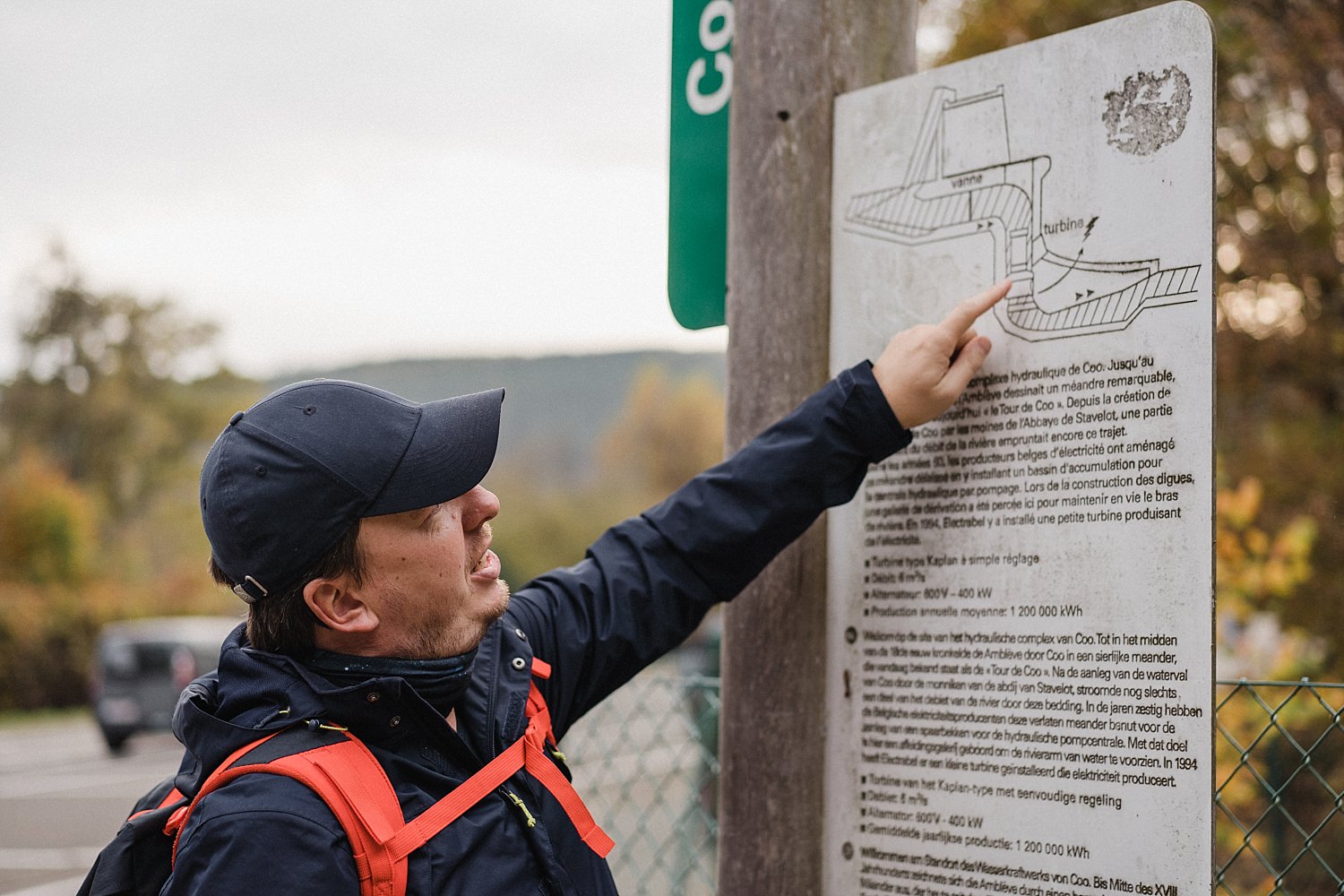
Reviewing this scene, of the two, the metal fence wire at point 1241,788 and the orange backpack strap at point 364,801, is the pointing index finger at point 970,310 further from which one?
the metal fence wire at point 1241,788

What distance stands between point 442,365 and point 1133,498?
99.7m

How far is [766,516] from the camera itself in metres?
1.96

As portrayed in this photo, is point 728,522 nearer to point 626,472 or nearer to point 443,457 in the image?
point 443,457

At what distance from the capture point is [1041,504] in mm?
1749

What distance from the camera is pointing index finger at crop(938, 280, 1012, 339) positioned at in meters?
1.82

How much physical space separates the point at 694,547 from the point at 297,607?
0.65 m

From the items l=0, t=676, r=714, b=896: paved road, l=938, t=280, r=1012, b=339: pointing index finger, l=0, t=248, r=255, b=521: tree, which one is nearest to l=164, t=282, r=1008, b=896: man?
l=938, t=280, r=1012, b=339: pointing index finger

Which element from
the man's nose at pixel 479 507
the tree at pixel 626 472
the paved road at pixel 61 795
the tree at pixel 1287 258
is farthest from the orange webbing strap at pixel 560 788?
the tree at pixel 626 472

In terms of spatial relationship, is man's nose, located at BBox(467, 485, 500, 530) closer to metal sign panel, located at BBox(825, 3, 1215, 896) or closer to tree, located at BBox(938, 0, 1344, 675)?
metal sign panel, located at BBox(825, 3, 1215, 896)

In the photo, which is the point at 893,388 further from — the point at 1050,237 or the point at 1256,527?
the point at 1256,527

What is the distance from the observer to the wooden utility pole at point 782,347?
Result: 6.72 ft

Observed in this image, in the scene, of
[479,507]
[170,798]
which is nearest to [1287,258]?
[479,507]

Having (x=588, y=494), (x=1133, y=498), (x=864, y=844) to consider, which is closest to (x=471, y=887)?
(x=864, y=844)

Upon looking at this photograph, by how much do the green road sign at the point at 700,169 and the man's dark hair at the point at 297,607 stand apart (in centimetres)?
87
